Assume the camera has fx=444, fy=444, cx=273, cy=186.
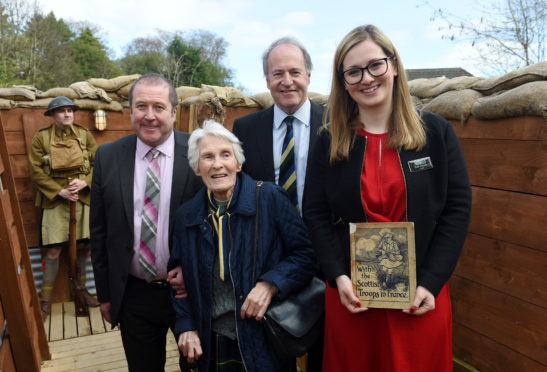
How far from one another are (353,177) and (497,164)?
113cm

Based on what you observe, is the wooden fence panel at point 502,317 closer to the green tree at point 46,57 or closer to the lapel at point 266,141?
the lapel at point 266,141

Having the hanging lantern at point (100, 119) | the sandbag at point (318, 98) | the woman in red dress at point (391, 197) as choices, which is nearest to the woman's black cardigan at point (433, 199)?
the woman in red dress at point (391, 197)

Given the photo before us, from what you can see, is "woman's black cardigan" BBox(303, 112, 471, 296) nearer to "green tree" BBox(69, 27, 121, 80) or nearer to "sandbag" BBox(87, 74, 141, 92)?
"sandbag" BBox(87, 74, 141, 92)

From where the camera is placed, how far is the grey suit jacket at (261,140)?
2.36 metres

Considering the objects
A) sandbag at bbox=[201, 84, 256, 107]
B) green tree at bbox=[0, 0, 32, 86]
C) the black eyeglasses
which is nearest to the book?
the black eyeglasses

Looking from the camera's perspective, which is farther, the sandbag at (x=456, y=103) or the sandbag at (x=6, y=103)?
the sandbag at (x=6, y=103)

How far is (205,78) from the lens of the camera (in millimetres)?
31953

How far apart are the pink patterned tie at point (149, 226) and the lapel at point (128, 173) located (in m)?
0.07

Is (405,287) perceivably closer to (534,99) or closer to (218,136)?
(218,136)

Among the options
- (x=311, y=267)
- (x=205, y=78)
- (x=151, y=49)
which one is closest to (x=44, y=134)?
(x=311, y=267)

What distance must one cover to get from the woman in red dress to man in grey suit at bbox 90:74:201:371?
2.99 ft

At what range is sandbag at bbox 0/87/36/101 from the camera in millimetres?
4574

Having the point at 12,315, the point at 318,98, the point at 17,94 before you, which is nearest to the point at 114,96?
the point at 17,94

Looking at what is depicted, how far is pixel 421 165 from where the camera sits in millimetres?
1609
